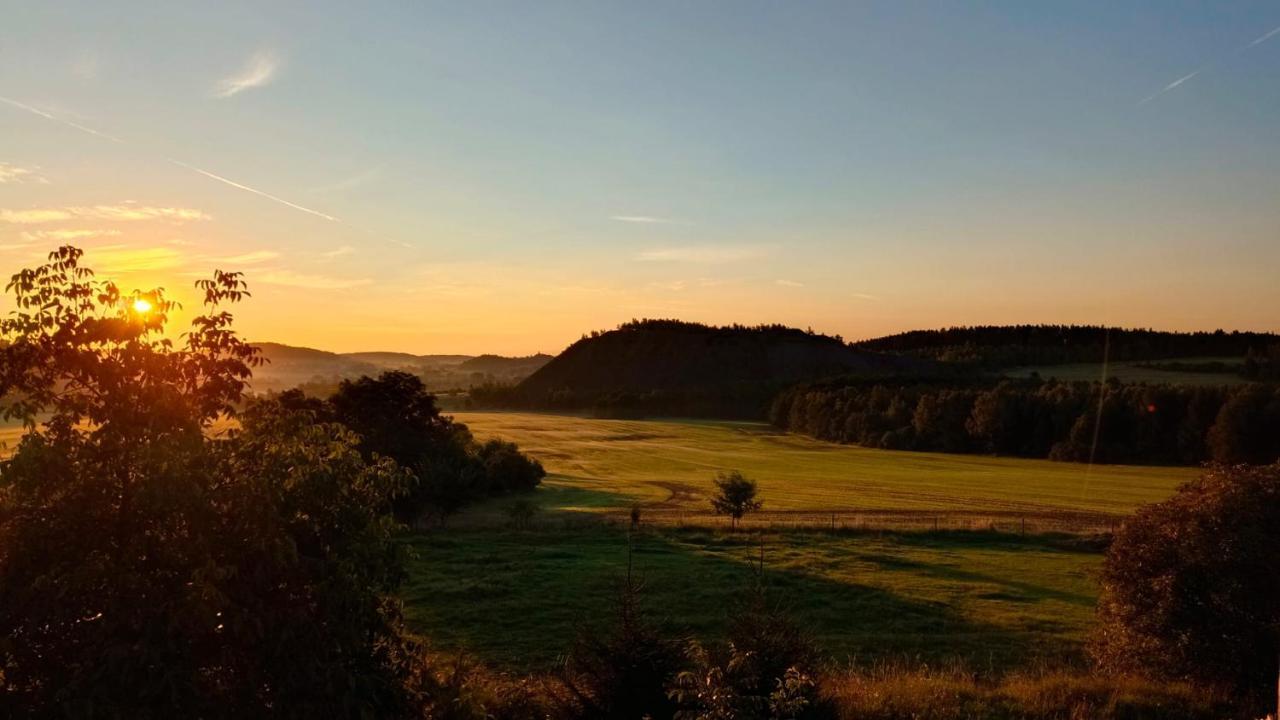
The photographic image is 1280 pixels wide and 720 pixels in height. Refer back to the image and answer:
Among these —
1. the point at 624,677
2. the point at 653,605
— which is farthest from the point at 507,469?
the point at 624,677

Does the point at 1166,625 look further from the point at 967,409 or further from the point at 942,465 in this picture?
the point at 967,409

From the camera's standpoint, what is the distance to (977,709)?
15.9 meters

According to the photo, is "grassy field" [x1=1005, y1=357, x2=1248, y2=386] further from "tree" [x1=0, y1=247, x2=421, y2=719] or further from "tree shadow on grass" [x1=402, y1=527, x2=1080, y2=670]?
"tree" [x1=0, y1=247, x2=421, y2=719]

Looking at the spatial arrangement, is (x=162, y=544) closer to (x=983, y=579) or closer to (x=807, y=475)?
(x=983, y=579)

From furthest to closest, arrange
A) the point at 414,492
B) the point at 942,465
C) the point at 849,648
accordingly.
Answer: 1. the point at 942,465
2. the point at 414,492
3. the point at 849,648

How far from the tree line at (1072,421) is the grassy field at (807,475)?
206 inches

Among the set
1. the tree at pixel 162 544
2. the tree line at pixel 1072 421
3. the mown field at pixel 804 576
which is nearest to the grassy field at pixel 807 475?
the mown field at pixel 804 576

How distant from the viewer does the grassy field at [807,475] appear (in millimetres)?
71438

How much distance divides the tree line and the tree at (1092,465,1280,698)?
3560 inches

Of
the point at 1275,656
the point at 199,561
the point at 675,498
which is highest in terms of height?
the point at 199,561

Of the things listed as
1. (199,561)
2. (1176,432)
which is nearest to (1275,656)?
(199,561)

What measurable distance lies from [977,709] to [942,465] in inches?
3784

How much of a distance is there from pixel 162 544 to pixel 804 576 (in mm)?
31838

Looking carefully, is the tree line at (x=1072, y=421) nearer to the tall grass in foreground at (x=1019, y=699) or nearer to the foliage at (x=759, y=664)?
the tall grass in foreground at (x=1019, y=699)
